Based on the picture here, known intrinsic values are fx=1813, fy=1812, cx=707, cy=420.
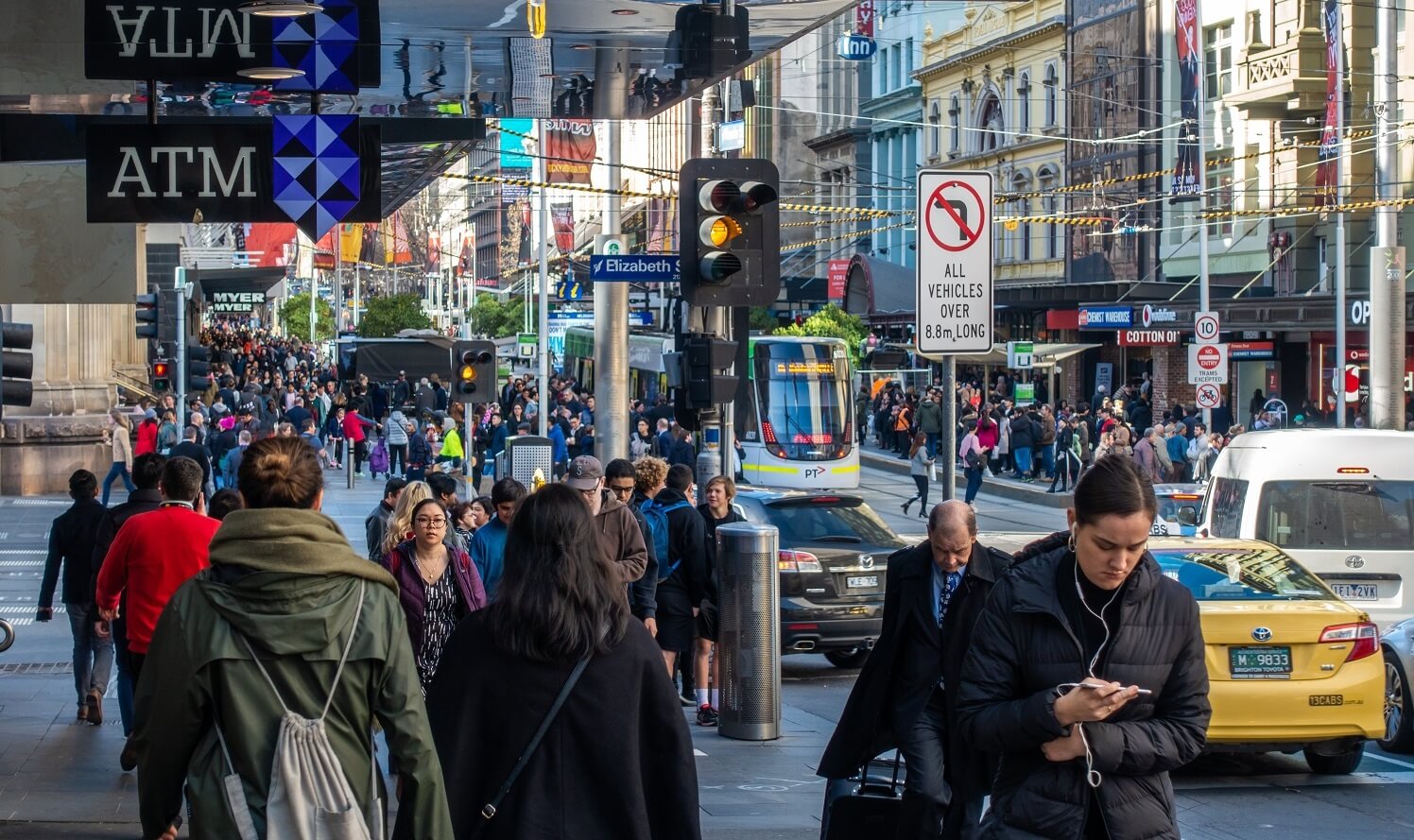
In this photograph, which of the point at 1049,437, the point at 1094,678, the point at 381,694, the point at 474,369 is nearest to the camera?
the point at 1094,678

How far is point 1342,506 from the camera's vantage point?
13.9m

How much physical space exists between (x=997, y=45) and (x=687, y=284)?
49.4 m

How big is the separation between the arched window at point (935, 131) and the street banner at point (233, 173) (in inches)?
2215

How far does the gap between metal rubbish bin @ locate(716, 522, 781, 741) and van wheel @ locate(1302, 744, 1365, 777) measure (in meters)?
3.25

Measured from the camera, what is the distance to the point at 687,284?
12.6m

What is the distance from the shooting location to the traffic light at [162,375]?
28.1m

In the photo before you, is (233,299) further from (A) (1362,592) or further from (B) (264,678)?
(B) (264,678)

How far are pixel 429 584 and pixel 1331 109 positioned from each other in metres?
34.9

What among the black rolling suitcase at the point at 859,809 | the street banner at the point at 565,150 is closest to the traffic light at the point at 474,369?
the black rolling suitcase at the point at 859,809

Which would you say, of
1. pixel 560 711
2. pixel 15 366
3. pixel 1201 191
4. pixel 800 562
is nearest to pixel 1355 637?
pixel 800 562

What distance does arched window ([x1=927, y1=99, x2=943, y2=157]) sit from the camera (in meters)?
65.4

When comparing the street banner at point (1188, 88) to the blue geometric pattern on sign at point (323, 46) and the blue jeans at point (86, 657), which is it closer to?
the blue geometric pattern on sign at point (323, 46)

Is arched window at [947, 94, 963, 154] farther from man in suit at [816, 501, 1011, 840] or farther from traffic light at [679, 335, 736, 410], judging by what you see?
man in suit at [816, 501, 1011, 840]

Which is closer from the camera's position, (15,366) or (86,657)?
(86,657)
